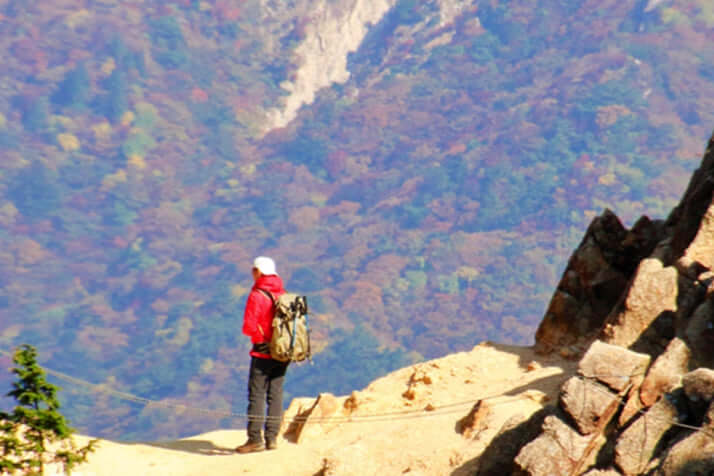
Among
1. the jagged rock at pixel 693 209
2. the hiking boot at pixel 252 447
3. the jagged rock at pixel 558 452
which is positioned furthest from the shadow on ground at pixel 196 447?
the jagged rock at pixel 693 209

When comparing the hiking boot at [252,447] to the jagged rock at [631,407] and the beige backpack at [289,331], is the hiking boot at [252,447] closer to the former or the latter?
the beige backpack at [289,331]

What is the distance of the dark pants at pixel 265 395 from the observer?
34.6 feet

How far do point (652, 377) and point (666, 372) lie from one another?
0.26 m

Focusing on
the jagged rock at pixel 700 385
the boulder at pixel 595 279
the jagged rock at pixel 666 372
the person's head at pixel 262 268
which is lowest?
the jagged rock at pixel 700 385

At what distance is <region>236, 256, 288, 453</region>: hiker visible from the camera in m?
10.3

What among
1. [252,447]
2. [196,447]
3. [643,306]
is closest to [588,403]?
[643,306]

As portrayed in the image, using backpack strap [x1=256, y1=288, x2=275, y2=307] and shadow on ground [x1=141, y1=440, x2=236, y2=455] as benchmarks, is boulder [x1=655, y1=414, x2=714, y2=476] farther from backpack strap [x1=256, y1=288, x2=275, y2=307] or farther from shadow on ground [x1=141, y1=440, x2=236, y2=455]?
shadow on ground [x1=141, y1=440, x2=236, y2=455]

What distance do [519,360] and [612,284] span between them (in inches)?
87.4

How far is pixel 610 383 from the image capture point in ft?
26.4

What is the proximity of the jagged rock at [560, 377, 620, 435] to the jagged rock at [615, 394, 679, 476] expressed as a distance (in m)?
0.32

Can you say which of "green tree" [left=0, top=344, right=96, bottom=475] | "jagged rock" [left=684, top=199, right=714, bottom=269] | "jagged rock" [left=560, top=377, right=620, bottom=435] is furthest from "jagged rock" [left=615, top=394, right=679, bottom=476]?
"green tree" [left=0, top=344, right=96, bottom=475]

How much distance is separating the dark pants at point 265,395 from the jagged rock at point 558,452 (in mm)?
3865

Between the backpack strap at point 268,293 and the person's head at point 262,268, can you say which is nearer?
the backpack strap at point 268,293

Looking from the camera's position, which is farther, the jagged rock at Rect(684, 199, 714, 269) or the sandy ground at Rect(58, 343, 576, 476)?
the jagged rock at Rect(684, 199, 714, 269)
